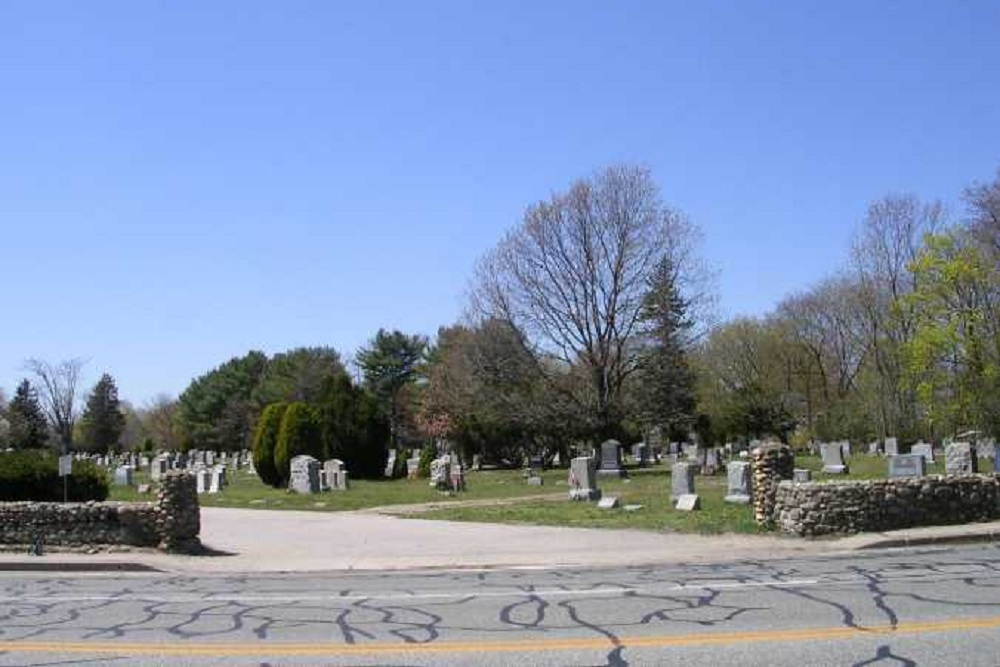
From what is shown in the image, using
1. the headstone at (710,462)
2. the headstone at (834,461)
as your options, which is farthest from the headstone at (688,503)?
the headstone at (710,462)

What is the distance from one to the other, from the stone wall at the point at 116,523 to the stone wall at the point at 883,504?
10.4 metres

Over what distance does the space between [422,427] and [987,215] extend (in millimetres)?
37316

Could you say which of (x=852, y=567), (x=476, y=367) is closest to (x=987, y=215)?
(x=476, y=367)

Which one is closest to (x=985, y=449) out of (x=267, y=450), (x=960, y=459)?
(x=960, y=459)

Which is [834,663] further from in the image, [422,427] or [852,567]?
[422,427]

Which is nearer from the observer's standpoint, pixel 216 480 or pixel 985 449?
pixel 216 480

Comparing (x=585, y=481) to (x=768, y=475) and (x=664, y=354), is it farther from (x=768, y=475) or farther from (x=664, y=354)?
(x=664, y=354)

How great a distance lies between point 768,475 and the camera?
1842cm

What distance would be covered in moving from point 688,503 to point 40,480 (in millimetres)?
14348

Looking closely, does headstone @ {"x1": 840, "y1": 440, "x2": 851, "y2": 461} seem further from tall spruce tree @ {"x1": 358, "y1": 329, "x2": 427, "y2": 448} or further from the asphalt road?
tall spruce tree @ {"x1": 358, "y1": 329, "x2": 427, "y2": 448}

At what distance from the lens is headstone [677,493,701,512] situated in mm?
22297

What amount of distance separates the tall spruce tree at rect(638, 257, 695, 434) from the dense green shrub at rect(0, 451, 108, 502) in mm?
29057

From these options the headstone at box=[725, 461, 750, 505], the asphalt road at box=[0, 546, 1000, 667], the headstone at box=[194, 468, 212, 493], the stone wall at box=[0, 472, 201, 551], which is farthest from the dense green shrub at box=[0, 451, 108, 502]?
the headstone at box=[194, 468, 212, 493]

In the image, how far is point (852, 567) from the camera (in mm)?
12773
